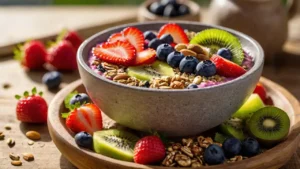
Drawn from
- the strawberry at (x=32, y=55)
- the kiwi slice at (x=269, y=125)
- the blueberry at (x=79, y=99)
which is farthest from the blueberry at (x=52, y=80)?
Result: the kiwi slice at (x=269, y=125)

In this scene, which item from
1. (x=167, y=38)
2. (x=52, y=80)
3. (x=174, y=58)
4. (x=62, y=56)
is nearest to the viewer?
(x=174, y=58)

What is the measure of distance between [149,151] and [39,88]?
584 millimetres

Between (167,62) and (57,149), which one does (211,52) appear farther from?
(57,149)

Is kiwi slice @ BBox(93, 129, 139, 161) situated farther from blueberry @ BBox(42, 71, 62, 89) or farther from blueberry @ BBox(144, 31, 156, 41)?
blueberry @ BBox(42, 71, 62, 89)

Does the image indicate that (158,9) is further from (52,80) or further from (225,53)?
(225,53)

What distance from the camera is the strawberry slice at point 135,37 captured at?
1331 millimetres

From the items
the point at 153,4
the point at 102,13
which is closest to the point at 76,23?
the point at 102,13

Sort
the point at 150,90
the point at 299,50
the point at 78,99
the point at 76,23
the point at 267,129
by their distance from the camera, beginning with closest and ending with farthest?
1. the point at 150,90
2. the point at 267,129
3. the point at 78,99
4. the point at 299,50
5. the point at 76,23

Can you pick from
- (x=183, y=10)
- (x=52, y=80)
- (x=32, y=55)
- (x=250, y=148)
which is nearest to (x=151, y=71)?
(x=250, y=148)

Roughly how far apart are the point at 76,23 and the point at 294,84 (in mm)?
798

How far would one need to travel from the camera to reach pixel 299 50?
1834mm

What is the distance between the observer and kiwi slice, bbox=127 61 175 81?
1.22 meters

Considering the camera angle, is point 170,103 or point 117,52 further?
point 117,52

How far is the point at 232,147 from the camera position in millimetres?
1190
